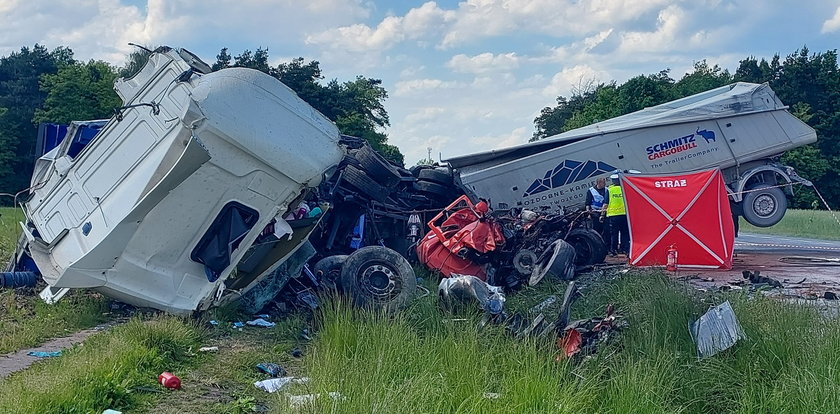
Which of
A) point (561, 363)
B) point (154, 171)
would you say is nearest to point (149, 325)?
point (154, 171)

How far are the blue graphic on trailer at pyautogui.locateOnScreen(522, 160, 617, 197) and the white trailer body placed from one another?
0.02m

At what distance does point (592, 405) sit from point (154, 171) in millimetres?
4088

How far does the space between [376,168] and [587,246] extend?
10.2 ft

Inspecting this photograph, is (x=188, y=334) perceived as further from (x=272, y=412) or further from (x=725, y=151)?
(x=725, y=151)

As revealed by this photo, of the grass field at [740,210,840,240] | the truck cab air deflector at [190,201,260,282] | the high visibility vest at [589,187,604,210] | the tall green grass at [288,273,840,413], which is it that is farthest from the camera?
the grass field at [740,210,840,240]

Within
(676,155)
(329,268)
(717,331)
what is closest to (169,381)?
(329,268)

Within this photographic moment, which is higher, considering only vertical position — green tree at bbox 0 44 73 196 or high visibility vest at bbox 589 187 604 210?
green tree at bbox 0 44 73 196

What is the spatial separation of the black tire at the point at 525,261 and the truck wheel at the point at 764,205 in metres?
6.26

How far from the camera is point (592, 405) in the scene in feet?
13.6

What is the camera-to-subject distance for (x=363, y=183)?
9.76 m

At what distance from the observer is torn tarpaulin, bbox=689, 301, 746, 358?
4836 millimetres

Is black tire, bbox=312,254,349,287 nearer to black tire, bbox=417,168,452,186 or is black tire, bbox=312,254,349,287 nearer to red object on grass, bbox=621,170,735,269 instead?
black tire, bbox=417,168,452,186

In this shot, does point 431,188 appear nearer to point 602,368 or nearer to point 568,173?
point 568,173

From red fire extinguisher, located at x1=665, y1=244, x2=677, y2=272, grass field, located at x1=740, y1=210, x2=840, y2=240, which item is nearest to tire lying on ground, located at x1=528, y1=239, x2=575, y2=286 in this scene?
red fire extinguisher, located at x1=665, y1=244, x2=677, y2=272
